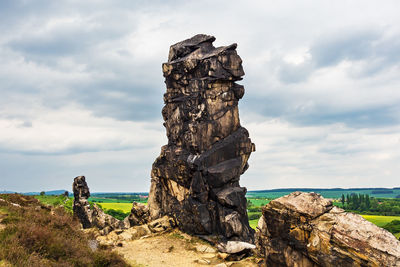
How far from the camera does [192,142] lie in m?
36.2

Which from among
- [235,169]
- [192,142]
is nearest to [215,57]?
[192,142]

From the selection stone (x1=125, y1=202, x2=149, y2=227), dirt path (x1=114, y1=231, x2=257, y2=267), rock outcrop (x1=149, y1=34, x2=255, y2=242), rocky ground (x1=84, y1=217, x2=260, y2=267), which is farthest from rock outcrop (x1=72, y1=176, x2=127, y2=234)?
dirt path (x1=114, y1=231, x2=257, y2=267)

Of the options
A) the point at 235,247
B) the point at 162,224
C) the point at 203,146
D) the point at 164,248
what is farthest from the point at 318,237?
the point at 162,224

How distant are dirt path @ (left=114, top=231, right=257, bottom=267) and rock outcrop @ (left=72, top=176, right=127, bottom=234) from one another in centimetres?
897

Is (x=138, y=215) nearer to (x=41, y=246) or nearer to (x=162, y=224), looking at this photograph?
(x=162, y=224)

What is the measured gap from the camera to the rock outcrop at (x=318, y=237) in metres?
16.4

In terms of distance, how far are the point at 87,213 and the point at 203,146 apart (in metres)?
20.3

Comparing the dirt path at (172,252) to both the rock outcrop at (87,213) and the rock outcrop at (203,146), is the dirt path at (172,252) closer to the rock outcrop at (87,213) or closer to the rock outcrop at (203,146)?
the rock outcrop at (203,146)

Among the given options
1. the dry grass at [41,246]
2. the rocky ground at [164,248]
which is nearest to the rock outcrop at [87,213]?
the rocky ground at [164,248]

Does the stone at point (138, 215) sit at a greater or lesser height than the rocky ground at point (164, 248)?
greater

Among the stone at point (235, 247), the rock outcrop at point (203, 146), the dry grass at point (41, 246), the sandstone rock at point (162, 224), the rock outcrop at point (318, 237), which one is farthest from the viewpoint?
the sandstone rock at point (162, 224)

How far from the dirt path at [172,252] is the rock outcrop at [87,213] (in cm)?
897

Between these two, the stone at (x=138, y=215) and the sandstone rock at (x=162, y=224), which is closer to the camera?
the sandstone rock at (x=162, y=224)

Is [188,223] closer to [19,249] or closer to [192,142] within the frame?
[192,142]
